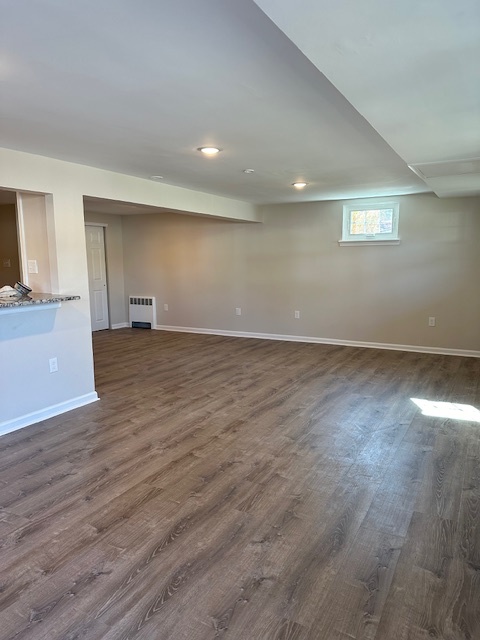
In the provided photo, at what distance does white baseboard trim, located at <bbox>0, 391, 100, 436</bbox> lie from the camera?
346 centimetres

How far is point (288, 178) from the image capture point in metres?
4.50

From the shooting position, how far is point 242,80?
1.99m

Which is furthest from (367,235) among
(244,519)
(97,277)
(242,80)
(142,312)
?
(244,519)

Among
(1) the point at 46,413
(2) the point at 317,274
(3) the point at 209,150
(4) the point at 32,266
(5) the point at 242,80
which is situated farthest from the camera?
(2) the point at 317,274

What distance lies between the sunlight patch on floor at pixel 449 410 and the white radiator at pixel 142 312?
5.42 metres

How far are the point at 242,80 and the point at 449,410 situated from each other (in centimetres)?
326

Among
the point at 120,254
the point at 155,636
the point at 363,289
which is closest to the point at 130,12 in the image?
the point at 155,636

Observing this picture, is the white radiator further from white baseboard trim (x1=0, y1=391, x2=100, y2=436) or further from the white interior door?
white baseboard trim (x1=0, y1=391, x2=100, y2=436)

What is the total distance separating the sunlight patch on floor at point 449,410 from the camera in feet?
12.0

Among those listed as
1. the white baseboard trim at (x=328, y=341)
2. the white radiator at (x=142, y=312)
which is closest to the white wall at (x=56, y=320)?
the white baseboard trim at (x=328, y=341)

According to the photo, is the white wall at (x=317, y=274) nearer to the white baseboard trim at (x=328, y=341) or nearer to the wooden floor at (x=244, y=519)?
the white baseboard trim at (x=328, y=341)

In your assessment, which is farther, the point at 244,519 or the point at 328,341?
the point at 328,341

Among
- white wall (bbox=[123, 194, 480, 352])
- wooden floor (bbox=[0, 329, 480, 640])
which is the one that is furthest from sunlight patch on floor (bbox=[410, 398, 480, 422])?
white wall (bbox=[123, 194, 480, 352])

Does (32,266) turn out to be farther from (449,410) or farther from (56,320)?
(449,410)
